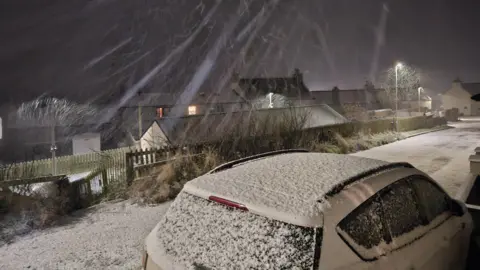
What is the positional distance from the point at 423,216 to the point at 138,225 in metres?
5.11

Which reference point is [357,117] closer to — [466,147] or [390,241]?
[466,147]

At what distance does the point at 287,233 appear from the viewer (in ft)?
7.03

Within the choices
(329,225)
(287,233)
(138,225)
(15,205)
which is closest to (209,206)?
(287,233)

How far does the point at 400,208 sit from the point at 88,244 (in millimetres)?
4931

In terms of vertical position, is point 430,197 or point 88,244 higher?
point 430,197

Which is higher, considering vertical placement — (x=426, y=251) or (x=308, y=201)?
(x=308, y=201)

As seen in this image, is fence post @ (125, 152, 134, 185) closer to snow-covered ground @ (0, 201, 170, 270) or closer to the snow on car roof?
snow-covered ground @ (0, 201, 170, 270)

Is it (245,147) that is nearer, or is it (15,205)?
(15,205)

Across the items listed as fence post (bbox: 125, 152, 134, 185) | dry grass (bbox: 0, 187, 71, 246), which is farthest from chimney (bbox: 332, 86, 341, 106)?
dry grass (bbox: 0, 187, 71, 246)

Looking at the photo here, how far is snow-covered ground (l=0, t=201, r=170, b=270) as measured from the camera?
4918mm

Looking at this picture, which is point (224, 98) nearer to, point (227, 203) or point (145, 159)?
point (145, 159)

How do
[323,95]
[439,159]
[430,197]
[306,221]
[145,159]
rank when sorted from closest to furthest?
[306,221]
[430,197]
[145,159]
[439,159]
[323,95]

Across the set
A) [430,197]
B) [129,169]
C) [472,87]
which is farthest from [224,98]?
[472,87]

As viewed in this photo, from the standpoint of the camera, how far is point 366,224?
247 cm
